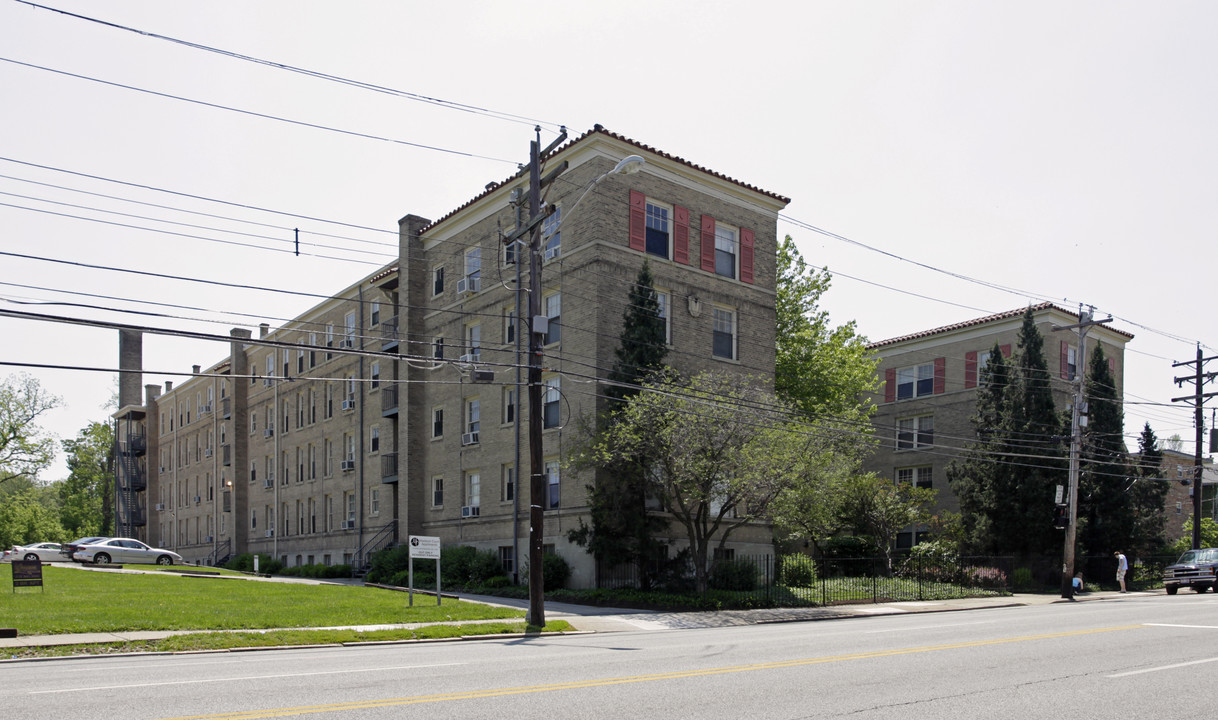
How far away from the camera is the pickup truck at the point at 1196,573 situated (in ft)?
118

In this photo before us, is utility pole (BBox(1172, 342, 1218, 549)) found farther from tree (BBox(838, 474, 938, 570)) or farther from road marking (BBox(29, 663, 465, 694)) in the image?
road marking (BBox(29, 663, 465, 694))

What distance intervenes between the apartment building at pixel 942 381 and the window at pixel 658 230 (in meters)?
18.6

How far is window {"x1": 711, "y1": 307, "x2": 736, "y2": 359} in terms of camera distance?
33656 millimetres

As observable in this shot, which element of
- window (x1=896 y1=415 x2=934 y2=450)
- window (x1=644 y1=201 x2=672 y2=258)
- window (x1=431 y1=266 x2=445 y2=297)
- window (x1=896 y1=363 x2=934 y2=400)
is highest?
window (x1=644 y1=201 x2=672 y2=258)

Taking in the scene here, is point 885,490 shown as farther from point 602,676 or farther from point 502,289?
point 602,676

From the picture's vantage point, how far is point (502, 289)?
33844mm

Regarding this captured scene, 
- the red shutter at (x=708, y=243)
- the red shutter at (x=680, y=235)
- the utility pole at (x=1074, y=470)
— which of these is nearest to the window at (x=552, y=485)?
the red shutter at (x=680, y=235)

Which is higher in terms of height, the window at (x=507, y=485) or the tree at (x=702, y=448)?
the tree at (x=702, y=448)

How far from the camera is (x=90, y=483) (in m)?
92.2

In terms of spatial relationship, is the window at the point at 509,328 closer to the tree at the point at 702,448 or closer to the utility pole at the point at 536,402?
the tree at the point at 702,448

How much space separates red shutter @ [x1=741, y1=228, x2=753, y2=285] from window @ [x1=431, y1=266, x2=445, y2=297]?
1148cm

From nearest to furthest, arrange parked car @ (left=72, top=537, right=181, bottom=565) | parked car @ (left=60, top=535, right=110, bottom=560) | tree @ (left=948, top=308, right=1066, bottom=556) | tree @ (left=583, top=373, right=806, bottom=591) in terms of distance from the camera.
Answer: tree @ (left=583, top=373, right=806, bottom=591) < tree @ (left=948, top=308, right=1066, bottom=556) < parked car @ (left=72, top=537, right=181, bottom=565) < parked car @ (left=60, top=535, right=110, bottom=560)

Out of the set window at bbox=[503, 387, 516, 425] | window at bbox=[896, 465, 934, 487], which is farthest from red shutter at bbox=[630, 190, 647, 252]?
window at bbox=[896, 465, 934, 487]

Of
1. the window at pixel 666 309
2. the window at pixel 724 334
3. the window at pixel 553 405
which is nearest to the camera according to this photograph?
the window at pixel 553 405
